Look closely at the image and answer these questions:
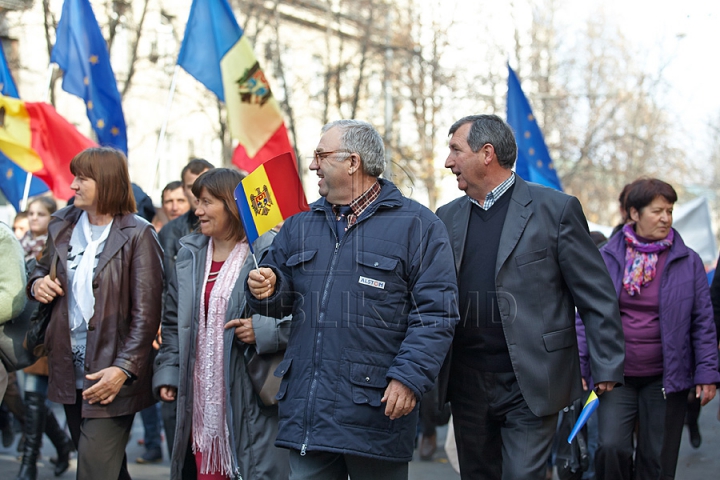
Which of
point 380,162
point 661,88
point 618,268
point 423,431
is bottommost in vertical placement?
point 423,431

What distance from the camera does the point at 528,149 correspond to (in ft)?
32.5

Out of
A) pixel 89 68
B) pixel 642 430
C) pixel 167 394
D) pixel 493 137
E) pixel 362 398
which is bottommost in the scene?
pixel 642 430

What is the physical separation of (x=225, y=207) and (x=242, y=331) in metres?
0.72

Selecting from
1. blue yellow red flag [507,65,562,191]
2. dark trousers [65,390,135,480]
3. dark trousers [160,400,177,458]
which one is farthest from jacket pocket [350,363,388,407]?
blue yellow red flag [507,65,562,191]

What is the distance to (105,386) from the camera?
4371 mm

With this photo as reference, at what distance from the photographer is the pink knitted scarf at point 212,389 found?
14.7 feet

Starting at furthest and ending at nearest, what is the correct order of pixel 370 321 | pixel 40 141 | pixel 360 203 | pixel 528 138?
pixel 528 138 < pixel 40 141 < pixel 360 203 < pixel 370 321

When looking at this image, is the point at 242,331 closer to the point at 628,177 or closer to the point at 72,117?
the point at 72,117

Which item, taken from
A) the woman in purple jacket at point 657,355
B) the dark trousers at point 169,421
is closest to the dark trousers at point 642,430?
the woman in purple jacket at point 657,355

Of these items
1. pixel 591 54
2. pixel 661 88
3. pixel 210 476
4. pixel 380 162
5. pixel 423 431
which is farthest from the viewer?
pixel 591 54

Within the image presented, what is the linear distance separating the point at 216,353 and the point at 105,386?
23.3 inches

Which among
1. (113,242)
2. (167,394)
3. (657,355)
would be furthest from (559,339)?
(113,242)

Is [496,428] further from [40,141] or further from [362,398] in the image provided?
[40,141]

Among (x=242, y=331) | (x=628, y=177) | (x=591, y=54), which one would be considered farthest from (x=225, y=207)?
(x=591, y=54)
